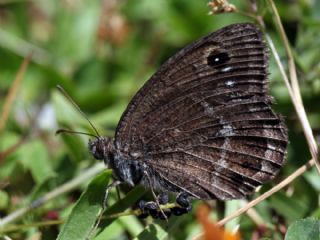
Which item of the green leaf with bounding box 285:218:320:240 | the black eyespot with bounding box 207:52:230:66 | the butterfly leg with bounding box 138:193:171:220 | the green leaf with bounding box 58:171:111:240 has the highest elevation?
the black eyespot with bounding box 207:52:230:66

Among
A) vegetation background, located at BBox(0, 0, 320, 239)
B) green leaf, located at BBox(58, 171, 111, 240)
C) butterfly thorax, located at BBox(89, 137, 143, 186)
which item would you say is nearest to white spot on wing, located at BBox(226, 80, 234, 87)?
vegetation background, located at BBox(0, 0, 320, 239)

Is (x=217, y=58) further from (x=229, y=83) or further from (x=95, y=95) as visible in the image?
(x=95, y=95)

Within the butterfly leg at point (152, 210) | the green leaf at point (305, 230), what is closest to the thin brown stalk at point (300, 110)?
the green leaf at point (305, 230)

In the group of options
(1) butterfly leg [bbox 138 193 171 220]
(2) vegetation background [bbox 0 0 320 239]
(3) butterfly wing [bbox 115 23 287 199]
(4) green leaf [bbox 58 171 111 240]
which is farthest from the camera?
(2) vegetation background [bbox 0 0 320 239]

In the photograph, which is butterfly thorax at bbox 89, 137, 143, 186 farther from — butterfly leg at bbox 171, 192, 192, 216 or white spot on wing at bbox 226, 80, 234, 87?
white spot on wing at bbox 226, 80, 234, 87

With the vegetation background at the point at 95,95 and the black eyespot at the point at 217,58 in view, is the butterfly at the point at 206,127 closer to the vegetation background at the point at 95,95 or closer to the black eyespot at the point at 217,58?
the black eyespot at the point at 217,58
